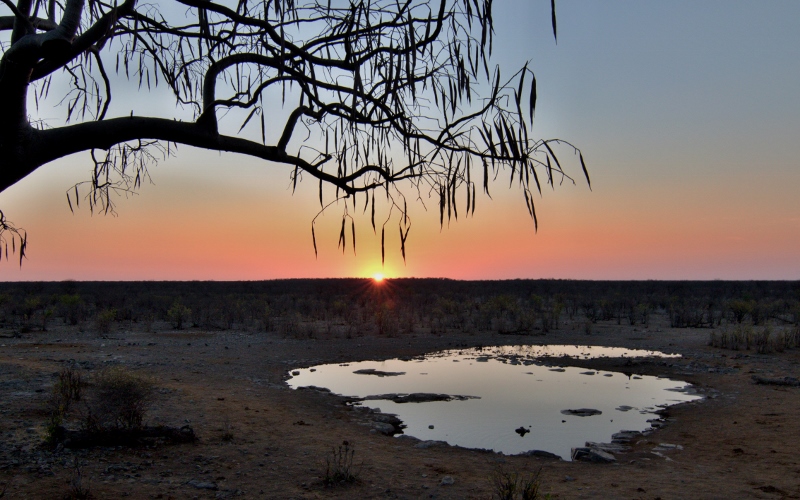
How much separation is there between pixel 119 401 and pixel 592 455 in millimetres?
5970

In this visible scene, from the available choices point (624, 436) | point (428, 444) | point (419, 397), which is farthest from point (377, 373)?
point (624, 436)

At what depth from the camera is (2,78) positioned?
3207 mm

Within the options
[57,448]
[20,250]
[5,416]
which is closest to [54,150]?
[20,250]

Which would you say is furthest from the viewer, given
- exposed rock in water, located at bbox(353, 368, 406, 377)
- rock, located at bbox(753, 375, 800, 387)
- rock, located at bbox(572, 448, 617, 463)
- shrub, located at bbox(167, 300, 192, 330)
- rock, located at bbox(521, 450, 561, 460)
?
shrub, located at bbox(167, 300, 192, 330)

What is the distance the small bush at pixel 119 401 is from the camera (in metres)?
7.02

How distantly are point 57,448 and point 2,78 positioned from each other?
482 cm

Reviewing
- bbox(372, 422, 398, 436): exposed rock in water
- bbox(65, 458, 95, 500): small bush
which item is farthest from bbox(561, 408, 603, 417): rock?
bbox(65, 458, 95, 500): small bush

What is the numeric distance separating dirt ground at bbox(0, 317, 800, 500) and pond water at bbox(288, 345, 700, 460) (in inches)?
24.5

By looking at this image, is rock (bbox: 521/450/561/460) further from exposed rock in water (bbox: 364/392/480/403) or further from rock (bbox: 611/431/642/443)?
exposed rock in water (bbox: 364/392/480/403)

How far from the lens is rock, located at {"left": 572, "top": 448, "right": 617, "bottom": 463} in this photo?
6750 millimetres

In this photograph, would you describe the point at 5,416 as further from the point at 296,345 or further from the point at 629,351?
the point at 629,351

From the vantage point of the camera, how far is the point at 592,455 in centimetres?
682

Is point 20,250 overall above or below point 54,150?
below

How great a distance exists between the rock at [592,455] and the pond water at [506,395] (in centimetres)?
45
